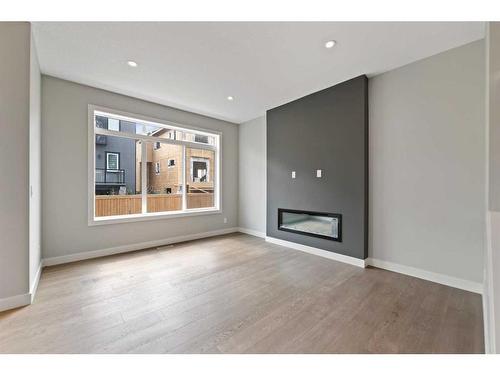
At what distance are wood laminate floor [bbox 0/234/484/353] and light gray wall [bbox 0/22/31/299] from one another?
394 mm

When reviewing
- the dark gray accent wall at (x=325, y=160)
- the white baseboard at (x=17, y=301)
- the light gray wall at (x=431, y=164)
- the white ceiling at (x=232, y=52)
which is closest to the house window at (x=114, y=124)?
the white ceiling at (x=232, y=52)

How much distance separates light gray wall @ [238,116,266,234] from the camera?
4.85 meters

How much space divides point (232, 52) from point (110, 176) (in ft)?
9.64

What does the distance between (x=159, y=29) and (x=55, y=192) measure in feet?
9.04

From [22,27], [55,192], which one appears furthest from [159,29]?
[55,192]

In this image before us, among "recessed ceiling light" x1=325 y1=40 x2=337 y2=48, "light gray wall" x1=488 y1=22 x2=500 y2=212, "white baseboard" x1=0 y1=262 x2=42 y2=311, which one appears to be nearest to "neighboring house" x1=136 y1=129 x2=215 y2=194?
Answer: "white baseboard" x1=0 y1=262 x2=42 y2=311

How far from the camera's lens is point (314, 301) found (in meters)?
2.16

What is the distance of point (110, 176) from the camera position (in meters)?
3.77

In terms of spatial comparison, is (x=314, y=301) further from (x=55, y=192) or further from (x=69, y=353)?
(x=55, y=192)

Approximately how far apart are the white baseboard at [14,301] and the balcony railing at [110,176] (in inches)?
75.8

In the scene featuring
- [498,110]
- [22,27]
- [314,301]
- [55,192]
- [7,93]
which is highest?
[22,27]

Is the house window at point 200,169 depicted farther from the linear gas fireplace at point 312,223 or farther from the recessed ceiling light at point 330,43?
the recessed ceiling light at point 330,43

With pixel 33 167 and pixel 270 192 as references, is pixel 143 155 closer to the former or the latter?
pixel 33 167
